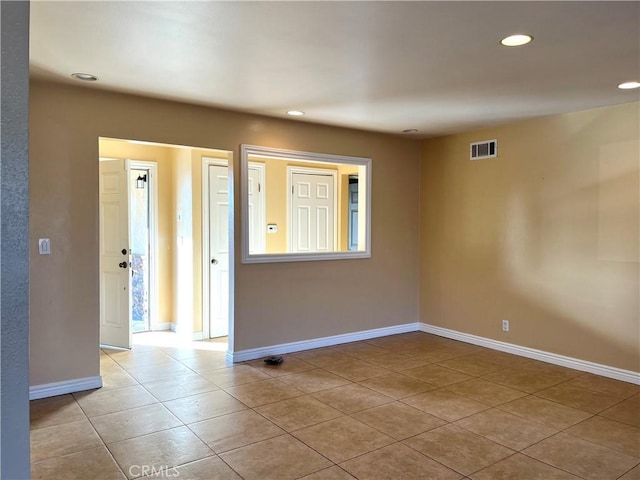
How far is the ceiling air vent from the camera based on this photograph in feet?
16.5

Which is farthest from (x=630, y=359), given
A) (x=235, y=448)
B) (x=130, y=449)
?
(x=130, y=449)

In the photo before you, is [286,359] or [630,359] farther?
[286,359]

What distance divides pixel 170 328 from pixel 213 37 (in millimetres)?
4211

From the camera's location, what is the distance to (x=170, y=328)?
587 cm

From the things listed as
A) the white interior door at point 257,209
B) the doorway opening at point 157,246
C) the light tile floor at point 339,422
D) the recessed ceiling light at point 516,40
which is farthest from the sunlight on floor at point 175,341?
the recessed ceiling light at point 516,40

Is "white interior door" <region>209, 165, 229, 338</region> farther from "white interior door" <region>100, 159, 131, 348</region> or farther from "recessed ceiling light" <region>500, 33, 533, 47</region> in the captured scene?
"recessed ceiling light" <region>500, 33, 533, 47</region>

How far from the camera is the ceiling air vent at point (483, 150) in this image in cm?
504

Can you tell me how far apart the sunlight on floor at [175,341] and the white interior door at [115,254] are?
32cm

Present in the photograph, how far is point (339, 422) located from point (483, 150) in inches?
136

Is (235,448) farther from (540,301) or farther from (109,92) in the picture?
(540,301)

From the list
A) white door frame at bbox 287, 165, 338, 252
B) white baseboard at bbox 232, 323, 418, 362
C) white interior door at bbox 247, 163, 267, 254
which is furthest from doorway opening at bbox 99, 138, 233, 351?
white door frame at bbox 287, 165, 338, 252

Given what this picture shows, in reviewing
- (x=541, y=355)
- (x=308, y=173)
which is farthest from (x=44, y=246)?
(x=541, y=355)

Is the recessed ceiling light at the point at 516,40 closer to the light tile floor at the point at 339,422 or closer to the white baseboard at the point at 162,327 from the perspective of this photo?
A: the light tile floor at the point at 339,422

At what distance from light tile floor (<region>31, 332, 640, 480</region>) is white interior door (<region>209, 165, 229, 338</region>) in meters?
0.94
